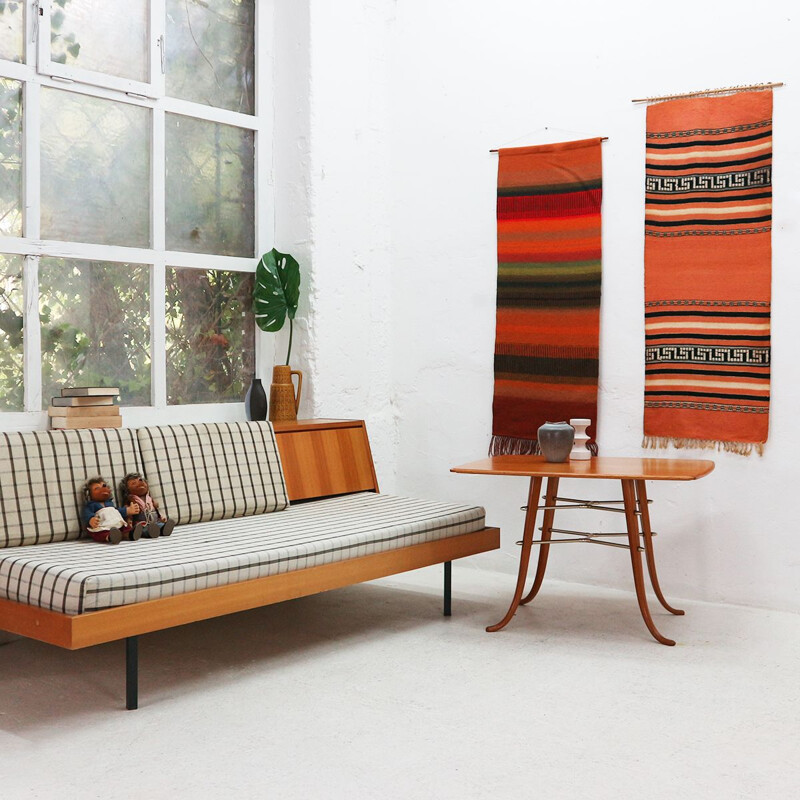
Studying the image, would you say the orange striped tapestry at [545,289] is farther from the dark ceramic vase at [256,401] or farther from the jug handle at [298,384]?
the dark ceramic vase at [256,401]

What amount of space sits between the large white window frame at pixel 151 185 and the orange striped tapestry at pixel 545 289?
121cm

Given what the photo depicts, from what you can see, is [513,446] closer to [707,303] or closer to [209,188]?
[707,303]

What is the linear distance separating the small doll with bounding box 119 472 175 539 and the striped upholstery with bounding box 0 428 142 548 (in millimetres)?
53

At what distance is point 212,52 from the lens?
4559 mm

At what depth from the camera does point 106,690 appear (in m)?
3.05

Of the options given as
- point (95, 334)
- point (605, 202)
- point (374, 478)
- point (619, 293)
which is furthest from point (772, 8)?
point (95, 334)

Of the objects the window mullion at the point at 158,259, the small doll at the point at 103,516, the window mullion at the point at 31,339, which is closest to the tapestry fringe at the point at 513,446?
the window mullion at the point at 158,259

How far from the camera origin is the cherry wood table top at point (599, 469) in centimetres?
339

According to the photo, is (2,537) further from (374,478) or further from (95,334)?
(374,478)

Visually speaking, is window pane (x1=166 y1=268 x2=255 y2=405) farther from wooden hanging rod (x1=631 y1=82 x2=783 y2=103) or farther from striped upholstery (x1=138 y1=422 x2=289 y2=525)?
wooden hanging rod (x1=631 y1=82 x2=783 y2=103)

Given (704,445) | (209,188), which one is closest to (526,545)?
(704,445)

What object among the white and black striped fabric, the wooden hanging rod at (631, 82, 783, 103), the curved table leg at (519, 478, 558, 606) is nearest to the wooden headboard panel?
the white and black striped fabric

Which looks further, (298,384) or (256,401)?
(298,384)

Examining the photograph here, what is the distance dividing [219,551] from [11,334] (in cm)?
138
